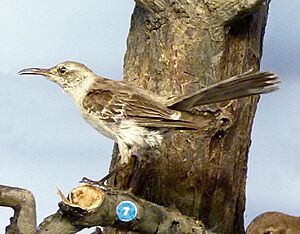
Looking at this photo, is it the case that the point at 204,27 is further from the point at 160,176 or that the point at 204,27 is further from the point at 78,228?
the point at 78,228

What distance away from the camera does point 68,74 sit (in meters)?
4.05

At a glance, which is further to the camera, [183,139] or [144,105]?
[183,139]

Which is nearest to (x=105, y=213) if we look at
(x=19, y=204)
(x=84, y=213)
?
(x=84, y=213)

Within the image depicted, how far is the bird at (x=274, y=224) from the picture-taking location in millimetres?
4105

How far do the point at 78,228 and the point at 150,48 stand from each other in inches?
38.6

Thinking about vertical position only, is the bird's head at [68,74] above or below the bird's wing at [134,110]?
above

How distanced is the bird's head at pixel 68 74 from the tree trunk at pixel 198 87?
0.86 ft

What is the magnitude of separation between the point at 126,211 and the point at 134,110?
43cm

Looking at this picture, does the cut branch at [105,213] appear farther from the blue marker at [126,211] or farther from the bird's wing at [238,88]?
the bird's wing at [238,88]

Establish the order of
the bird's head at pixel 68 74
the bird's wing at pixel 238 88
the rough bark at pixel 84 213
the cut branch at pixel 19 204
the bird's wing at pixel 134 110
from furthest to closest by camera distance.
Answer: the bird's head at pixel 68 74, the bird's wing at pixel 134 110, the bird's wing at pixel 238 88, the cut branch at pixel 19 204, the rough bark at pixel 84 213

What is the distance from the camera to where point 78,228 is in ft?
11.4

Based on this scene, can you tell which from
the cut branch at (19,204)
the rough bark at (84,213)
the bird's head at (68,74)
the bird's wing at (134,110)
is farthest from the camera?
the bird's head at (68,74)

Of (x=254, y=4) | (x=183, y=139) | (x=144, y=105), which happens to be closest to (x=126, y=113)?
(x=144, y=105)

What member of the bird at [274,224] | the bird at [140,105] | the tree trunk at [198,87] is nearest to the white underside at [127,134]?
the bird at [140,105]
